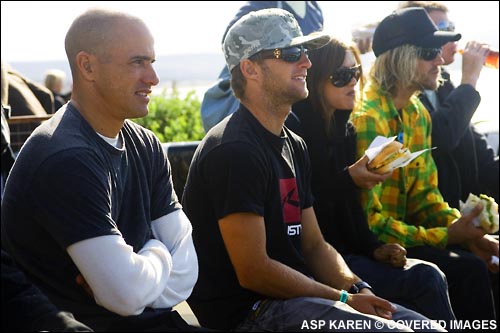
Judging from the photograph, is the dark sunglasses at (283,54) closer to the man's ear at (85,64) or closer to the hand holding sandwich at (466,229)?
the man's ear at (85,64)

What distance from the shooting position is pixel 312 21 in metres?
6.20

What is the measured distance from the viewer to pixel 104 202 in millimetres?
3100

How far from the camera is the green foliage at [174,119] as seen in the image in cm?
774

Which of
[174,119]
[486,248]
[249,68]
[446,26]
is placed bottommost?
[486,248]

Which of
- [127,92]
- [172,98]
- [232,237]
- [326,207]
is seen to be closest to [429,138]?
[326,207]

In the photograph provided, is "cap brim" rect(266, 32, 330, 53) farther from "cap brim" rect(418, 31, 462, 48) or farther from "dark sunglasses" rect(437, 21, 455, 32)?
"dark sunglasses" rect(437, 21, 455, 32)

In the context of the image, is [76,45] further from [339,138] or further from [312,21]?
[312,21]

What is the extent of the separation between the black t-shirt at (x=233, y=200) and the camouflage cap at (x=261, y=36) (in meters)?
0.31

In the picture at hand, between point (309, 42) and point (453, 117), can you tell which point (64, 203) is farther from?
point (453, 117)

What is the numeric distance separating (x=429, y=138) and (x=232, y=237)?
2069 millimetres

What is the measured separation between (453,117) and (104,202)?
3011 millimetres

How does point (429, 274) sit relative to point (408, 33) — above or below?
below

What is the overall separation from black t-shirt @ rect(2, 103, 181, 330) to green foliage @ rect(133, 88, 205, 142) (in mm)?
4351

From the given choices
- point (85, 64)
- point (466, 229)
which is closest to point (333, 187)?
point (466, 229)
